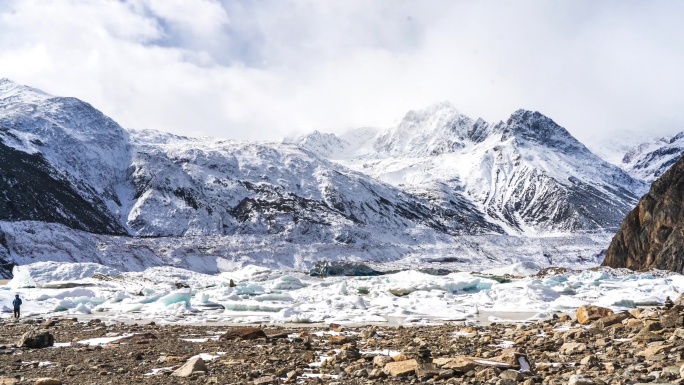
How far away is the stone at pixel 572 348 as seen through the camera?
10742 mm

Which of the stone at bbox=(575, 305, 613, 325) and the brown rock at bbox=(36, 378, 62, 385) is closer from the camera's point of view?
the brown rock at bbox=(36, 378, 62, 385)

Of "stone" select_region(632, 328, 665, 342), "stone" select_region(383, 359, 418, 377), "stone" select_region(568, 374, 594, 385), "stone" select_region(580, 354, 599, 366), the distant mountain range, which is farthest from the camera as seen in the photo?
the distant mountain range

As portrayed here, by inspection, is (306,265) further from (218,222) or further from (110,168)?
(110,168)

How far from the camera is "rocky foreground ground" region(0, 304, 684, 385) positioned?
29.0ft

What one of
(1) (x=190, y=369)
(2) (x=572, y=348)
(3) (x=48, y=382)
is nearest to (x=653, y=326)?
(2) (x=572, y=348)

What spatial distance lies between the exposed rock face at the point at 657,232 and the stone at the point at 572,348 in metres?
51.4

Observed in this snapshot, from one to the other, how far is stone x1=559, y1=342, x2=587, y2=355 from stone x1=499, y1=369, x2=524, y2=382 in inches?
115

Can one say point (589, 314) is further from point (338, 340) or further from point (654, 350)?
point (338, 340)

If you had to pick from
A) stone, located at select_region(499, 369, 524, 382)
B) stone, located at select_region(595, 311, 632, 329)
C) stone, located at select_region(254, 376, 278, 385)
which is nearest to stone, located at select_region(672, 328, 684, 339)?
stone, located at select_region(595, 311, 632, 329)

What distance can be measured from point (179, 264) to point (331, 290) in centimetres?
6856

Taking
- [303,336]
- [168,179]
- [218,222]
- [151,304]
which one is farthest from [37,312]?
[168,179]

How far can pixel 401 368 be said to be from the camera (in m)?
9.27

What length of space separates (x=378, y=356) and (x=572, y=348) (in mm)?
3938

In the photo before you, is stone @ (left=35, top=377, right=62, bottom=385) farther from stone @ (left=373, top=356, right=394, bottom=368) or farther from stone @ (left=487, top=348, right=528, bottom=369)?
stone @ (left=487, top=348, right=528, bottom=369)
